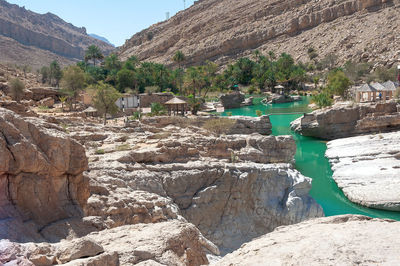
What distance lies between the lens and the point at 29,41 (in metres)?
99.0

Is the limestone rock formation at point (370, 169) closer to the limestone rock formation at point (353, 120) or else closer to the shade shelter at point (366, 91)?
the limestone rock formation at point (353, 120)

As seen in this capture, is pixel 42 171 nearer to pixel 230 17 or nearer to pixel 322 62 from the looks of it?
pixel 322 62

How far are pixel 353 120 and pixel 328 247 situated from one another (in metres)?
25.1

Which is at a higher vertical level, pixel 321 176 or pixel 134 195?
pixel 134 195

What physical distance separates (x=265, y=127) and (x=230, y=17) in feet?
252

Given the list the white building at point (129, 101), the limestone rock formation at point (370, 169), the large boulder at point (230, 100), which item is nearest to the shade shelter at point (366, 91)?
the limestone rock formation at point (370, 169)

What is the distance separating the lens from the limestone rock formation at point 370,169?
45.7 ft

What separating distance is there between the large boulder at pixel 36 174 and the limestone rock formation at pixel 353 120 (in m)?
23.6

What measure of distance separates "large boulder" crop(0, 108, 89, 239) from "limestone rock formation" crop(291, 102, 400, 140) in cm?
2362

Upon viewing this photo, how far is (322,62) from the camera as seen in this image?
66.6 metres

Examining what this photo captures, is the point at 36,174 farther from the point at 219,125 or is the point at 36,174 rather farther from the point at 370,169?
the point at 219,125

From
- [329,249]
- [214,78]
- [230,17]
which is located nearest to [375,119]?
[329,249]

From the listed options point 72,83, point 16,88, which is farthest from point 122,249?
point 72,83

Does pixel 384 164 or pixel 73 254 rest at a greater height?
pixel 73 254
